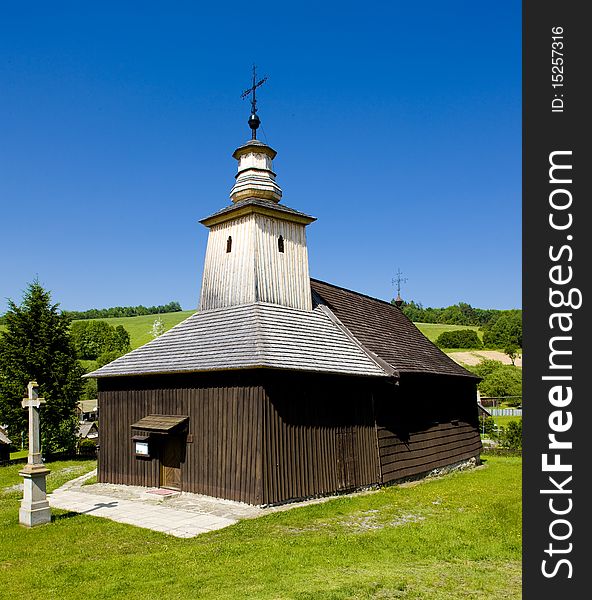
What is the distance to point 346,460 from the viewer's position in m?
17.2

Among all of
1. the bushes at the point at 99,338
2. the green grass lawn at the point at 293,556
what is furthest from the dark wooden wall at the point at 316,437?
the bushes at the point at 99,338

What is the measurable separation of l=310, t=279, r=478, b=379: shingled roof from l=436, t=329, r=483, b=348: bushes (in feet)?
244

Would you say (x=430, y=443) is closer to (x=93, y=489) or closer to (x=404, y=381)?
(x=404, y=381)

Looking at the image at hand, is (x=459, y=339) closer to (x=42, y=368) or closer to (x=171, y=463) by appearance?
(x=42, y=368)

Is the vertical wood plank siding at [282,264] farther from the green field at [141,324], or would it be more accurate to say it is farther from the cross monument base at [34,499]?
the green field at [141,324]

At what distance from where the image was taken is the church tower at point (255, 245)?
1891cm

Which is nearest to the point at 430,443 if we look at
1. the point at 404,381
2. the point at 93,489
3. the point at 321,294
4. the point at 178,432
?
the point at 404,381

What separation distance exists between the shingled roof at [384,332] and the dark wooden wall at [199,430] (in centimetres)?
595

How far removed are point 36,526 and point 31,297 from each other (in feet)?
59.1

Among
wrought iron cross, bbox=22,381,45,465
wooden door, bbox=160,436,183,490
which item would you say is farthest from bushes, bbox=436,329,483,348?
wrought iron cross, bbox=22,381,45,465

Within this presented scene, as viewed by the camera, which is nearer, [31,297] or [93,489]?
[93,489]

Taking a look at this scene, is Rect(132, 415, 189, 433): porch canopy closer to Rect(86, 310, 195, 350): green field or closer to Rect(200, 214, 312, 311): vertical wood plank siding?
Rect(200, 214, 312, 311): vertical wood plank siding

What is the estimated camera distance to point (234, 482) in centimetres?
1524

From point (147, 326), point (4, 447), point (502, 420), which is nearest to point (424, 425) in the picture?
point (4, 447)
